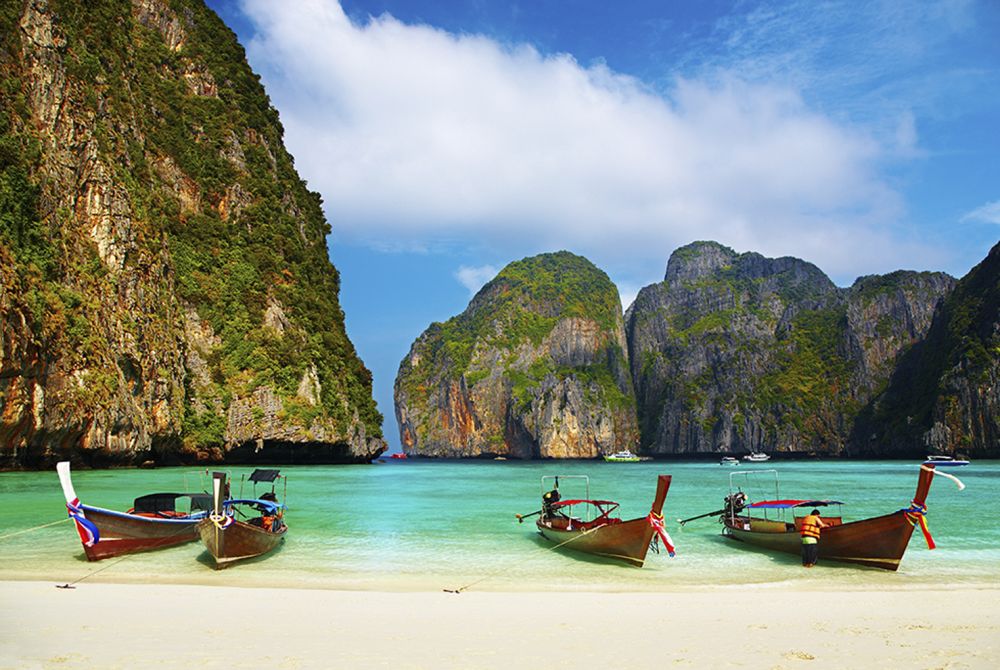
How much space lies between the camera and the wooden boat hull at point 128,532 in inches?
584

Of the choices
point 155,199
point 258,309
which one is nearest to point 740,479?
point 258,309

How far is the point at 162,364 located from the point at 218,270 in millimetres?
14454

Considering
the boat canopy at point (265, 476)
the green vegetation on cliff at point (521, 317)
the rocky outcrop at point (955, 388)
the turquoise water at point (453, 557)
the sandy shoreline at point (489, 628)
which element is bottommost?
the turquoise water at point (453, 557)

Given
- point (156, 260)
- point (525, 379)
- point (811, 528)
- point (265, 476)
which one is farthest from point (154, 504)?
point (525, 379)

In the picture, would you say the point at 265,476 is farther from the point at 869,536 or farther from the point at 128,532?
the point at 869,536

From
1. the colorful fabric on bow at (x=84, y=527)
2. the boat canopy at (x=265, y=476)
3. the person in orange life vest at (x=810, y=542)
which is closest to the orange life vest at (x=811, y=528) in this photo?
the person in orange life vest at (x=810, y=542)

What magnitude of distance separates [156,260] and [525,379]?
122 meters


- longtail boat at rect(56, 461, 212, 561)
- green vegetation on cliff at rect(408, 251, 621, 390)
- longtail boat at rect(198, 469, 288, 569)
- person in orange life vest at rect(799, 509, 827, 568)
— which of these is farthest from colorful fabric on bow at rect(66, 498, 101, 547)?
green vegetation on cliff at rect(408, 251, 621, 390)

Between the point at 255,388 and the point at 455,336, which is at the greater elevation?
the point at 455,336

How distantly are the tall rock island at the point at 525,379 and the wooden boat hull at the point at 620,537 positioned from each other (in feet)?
437

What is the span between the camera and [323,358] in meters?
69.0

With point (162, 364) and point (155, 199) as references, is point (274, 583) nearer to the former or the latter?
point (162, 364)

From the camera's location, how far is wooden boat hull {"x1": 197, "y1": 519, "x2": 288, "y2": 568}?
1431 centimetres

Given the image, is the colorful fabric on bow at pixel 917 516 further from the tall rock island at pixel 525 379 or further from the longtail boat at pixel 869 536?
the tall rock island at pixel 525 379
